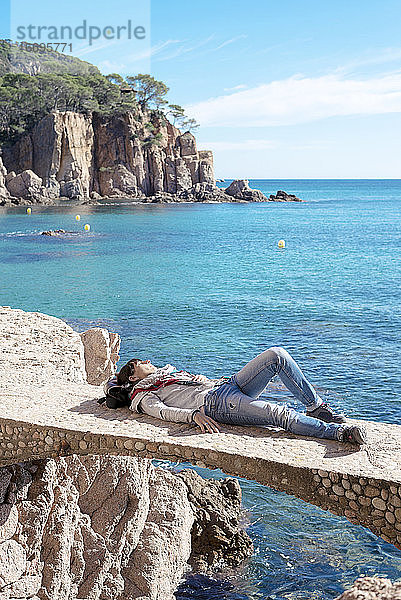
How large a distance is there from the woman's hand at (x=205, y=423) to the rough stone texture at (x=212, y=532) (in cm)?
211

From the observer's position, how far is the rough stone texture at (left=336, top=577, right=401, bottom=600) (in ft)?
10.8

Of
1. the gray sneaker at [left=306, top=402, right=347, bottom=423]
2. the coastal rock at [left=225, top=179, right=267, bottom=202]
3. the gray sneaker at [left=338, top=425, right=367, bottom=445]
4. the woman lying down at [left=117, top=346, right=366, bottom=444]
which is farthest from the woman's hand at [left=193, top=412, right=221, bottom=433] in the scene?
the coastal rock at [left=225, top=179, right=267, bottom=202]

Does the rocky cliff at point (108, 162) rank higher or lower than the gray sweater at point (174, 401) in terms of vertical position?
higher

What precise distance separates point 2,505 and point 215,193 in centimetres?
8728

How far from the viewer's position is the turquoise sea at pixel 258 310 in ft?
25.4

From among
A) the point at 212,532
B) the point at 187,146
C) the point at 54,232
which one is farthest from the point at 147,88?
the point at 212,532

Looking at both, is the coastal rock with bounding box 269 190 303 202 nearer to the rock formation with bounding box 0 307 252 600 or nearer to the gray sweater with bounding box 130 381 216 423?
the rock formation with bounding box 0 307 252 600

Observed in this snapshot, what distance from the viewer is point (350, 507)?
17.3ft

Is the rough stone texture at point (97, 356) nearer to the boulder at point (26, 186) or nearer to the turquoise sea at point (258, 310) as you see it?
the turquoise sea at point (258, 310)

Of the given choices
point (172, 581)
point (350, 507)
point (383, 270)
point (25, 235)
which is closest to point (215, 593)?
point (172, 581)

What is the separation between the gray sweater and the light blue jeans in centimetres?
12

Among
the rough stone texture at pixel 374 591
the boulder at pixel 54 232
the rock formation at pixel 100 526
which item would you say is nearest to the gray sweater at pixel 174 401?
the rock formation at pixel 100 526

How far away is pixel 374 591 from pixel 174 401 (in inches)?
126

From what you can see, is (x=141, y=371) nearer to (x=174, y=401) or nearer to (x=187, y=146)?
(x=174, y=401)
